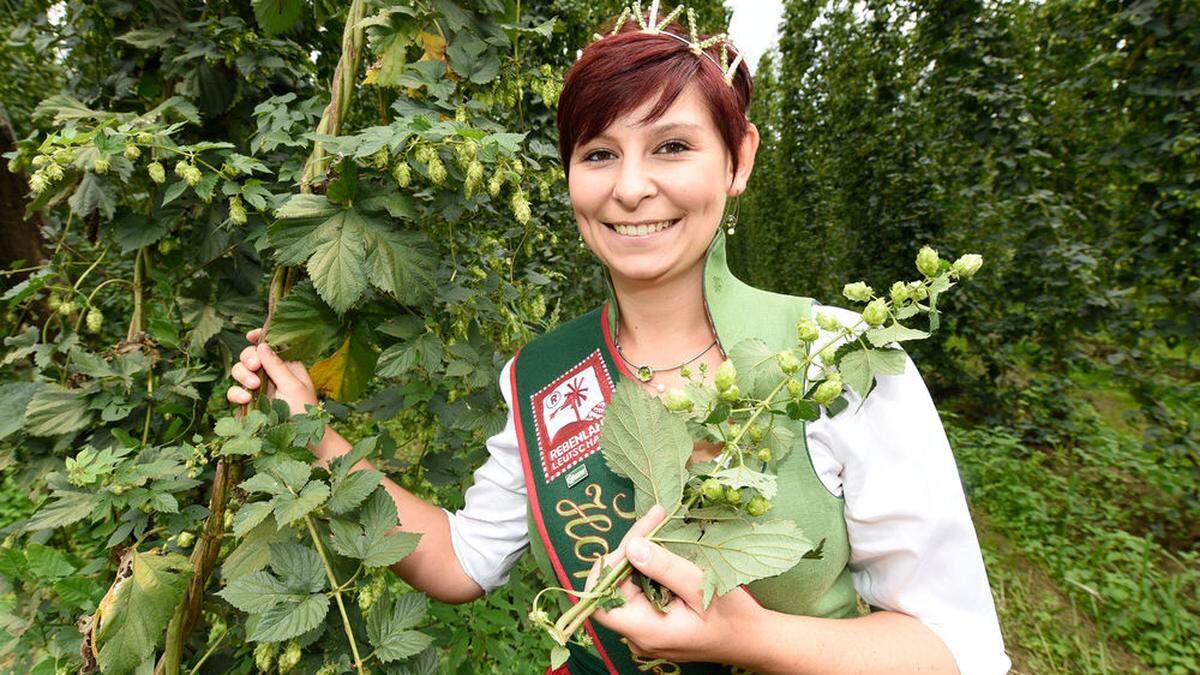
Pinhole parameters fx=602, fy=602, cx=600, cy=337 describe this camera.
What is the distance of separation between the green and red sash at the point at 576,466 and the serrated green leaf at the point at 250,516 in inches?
17.9

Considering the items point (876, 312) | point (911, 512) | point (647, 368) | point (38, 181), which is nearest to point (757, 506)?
point (876, 312)

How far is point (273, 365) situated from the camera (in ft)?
3.41

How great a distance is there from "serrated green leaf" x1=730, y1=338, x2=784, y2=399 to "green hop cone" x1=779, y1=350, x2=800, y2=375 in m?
0.08

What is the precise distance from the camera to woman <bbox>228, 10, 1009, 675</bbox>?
859mm

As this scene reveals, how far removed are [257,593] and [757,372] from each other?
72 centimetres

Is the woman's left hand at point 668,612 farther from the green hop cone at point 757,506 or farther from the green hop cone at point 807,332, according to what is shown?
the green hop cone at point 807,332

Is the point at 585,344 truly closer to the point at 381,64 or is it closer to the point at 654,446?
the point at 654,446

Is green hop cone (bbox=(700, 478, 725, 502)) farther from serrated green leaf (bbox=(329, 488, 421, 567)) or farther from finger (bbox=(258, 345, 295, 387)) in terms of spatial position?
finger (bbox=(258, 345, 295, 387))

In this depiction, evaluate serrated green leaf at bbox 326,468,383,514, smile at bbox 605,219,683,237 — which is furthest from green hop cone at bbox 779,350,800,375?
serrated green leaf at bbox 326,468,383,514

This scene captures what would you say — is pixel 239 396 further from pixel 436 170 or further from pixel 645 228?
pixel 645 228

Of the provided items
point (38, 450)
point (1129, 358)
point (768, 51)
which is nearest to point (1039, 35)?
point (1129, 358)

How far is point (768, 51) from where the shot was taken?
13.5 metres

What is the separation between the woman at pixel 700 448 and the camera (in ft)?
2.82

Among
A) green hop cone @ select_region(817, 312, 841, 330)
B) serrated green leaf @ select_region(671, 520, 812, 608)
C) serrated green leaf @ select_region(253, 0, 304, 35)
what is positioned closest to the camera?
serrated green leaf @ select_region(671, 520, 812, 608)
